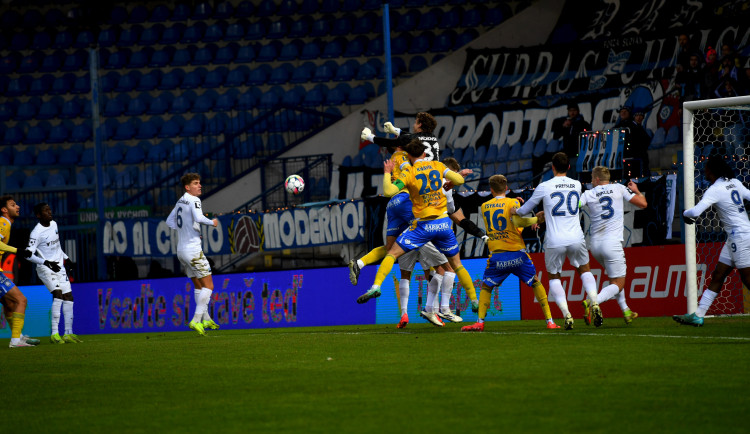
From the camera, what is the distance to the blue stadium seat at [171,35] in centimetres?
2906

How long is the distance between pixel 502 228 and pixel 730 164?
202 inches

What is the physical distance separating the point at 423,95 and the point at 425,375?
18.4m

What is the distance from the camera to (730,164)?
14.1 m

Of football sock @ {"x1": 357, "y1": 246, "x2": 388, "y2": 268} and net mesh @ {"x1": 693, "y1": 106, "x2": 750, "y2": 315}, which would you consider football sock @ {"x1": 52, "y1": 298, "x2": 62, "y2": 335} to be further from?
net mesh @ {"x1": 693, "y1": 106, "x2": 750, "y2": 315}

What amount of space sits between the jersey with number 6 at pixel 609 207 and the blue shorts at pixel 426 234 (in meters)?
1.54

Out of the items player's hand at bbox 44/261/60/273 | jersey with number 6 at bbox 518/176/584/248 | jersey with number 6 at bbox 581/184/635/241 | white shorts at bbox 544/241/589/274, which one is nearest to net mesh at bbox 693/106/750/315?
jersey with number 6 at bbox 581/184/635/241

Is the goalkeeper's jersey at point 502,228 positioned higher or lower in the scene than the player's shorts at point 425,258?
higher

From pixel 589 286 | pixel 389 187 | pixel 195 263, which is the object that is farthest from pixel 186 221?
pixel 589 286

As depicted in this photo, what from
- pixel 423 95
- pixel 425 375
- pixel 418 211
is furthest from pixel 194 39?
pixel 425 375

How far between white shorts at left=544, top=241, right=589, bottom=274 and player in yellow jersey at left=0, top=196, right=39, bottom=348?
22.3 feet

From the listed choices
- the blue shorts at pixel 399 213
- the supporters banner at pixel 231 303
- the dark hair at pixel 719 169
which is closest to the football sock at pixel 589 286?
the dark hair at pixel 719 169

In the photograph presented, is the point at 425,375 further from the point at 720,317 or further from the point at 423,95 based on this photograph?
the point at 423,95

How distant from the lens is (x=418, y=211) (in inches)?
420

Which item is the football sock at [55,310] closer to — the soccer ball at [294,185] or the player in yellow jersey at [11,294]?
the player in yellow jersey at [11,294]
